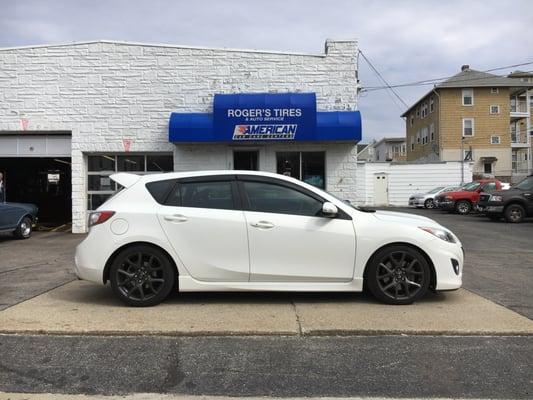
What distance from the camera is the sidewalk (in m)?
5.28

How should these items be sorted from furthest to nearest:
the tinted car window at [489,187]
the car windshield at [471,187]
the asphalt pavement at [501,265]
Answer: the car windshield at [471,187] < the tinted car window at [489,187] < the asphalt pavement at [501,265]

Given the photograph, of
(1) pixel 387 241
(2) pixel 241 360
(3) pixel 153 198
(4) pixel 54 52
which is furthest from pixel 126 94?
(2) pixel 241 360

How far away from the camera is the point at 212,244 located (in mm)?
6160

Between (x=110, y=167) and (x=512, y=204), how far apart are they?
14842 mm

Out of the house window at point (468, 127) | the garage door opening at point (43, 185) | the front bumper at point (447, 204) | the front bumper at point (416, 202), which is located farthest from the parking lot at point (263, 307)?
the house window at point (468, 127)

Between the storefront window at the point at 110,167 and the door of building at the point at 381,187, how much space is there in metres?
21.1

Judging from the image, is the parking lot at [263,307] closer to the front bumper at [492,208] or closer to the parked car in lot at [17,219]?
the parked car in lot at [17,219]

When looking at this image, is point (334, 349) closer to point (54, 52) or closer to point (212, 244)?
point (212, 244)

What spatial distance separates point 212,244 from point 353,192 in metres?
9.45

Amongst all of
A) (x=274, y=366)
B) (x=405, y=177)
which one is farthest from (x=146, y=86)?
(x=405, y=177)

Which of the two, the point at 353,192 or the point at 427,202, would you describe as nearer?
the point at 353,192

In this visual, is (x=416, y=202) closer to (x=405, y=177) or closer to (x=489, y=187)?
(x=405, y=177)

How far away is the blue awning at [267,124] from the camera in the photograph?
1414cm

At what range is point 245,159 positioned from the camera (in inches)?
603
